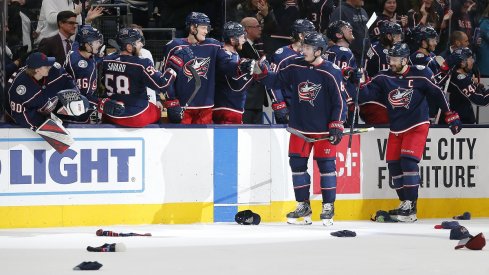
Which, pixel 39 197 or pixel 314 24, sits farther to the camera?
pixel 314 24

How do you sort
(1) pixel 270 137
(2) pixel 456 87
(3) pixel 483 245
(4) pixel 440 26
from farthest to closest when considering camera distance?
(4) pixel 440 26, (2) pixel 456 87, (1) pixel 270 137, (3) pixel 483 245

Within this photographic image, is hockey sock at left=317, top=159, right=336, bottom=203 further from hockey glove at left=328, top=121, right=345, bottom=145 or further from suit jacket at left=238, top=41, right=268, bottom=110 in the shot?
suit jacket at left=238, top=41, right=268, bottom=110

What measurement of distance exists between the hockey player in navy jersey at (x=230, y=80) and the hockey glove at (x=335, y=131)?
106 centimetres

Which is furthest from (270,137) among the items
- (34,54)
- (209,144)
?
(34,54)

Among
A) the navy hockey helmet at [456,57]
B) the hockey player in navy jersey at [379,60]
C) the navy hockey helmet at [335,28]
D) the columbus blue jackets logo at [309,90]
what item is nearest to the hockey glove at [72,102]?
the columbus blue jackets logo at [309,90]

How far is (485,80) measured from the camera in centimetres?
1719

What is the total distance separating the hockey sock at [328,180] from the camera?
1433 cm

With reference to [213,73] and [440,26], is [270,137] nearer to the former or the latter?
[213,73]

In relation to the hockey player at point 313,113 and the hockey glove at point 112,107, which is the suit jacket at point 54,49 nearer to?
the hockey glove at point 112,107

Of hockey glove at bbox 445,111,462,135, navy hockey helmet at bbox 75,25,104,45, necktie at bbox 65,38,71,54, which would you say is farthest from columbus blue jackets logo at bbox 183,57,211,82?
hockey glove at bbox 445,111,462,135

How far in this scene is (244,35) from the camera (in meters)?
14.9

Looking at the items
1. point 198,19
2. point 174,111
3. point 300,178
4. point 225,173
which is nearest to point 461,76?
point 300,178

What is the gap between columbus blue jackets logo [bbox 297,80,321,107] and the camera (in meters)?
14.1

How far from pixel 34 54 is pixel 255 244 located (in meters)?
2.84
